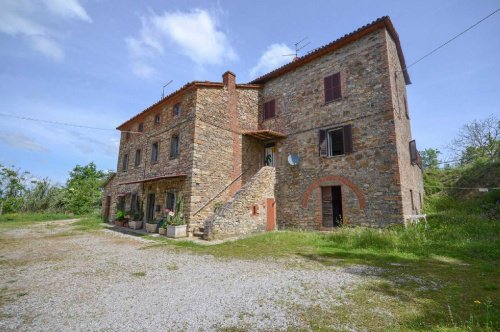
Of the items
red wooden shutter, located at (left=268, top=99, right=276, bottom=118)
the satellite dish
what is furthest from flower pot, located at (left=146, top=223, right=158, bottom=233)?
red wooden shutter, located at (left=268, top=99, right=276, bottom=118)

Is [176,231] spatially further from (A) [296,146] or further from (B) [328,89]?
(B) [328,89]

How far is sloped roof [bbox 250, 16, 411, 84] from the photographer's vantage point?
34.1 feet

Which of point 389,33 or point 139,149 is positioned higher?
point 389,33

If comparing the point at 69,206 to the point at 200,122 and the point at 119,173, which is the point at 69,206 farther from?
the point at 200,122

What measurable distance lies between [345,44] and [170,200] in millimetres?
12095

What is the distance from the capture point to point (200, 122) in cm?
1213

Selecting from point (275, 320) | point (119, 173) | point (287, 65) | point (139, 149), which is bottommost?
point (275, 320)

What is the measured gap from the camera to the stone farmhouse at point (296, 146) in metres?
10.0

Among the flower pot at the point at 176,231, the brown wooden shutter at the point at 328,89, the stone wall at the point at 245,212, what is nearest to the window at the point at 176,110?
the stone wall at the point at 245,212

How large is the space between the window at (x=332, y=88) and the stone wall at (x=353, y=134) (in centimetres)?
23

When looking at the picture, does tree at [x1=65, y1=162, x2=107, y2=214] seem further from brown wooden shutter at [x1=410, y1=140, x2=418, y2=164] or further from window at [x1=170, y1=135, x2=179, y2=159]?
brown wooden shutter at [x1=410, y1=140, x2=418, y2=164]

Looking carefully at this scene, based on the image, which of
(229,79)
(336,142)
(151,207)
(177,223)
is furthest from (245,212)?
(229,79)

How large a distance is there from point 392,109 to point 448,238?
5.21 m

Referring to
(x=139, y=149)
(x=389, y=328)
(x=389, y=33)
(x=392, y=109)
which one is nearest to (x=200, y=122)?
(x=139, y=149)
